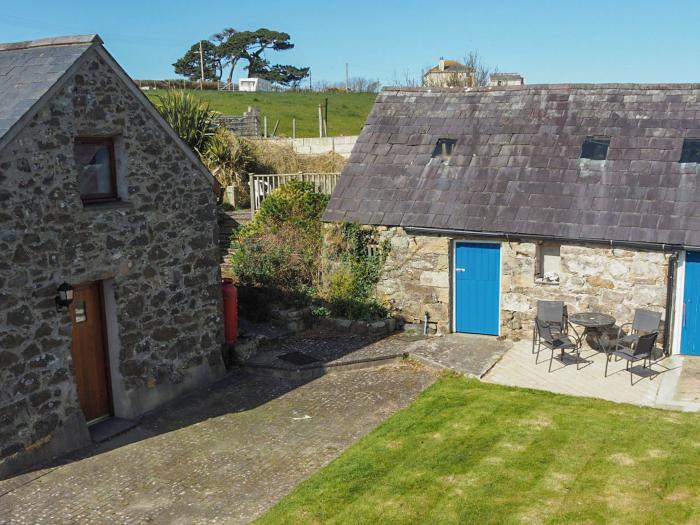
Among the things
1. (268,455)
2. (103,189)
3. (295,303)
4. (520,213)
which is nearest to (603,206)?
(520,213)

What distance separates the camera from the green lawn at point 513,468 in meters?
8.55

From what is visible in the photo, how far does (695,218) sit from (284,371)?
8.21 meters

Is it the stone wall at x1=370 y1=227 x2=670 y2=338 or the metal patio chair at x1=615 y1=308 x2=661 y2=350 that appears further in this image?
the stone wall at x1=370 y1=227 x2=670 y2=338

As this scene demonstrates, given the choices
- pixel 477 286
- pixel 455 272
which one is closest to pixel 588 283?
pixel 477 286

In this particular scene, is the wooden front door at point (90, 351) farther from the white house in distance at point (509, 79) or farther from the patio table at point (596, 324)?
the white house in distance at point (509, 79)

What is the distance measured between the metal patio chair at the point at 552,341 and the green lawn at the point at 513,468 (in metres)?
1.45

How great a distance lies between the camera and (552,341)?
13258 millimetres

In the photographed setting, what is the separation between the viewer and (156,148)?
11.8 metres

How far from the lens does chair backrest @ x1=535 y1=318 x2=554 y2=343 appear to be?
43.7 ft

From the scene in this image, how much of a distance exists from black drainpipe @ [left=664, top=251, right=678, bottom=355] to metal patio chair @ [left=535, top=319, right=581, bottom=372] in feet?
5.33

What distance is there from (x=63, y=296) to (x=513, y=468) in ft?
21.9

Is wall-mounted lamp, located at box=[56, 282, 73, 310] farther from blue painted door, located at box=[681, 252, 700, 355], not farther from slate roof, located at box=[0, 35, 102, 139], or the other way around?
blue painted door, located at box=[681, 252, 700, 355]

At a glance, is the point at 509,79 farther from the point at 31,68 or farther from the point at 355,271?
the point at 31,68

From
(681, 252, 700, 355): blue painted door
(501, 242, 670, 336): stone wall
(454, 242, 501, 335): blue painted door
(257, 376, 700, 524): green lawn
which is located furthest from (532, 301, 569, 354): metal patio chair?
(257, 376, 700, 524): green lawn
